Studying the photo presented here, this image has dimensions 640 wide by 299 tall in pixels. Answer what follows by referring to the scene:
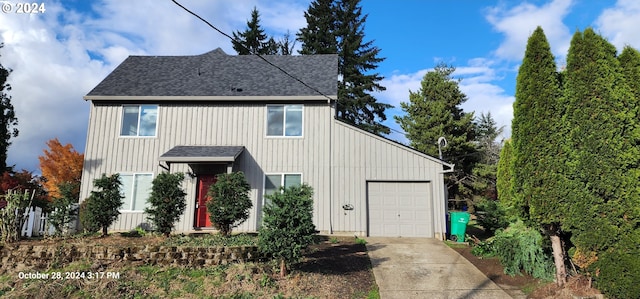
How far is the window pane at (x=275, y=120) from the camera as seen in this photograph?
11516mm

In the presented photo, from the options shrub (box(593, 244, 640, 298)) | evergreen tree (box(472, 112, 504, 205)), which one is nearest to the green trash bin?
shrub (box(593, 244, 640, 298))

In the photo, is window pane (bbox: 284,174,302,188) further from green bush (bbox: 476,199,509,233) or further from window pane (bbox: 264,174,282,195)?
green bush (bbox: 476,199,509,233)

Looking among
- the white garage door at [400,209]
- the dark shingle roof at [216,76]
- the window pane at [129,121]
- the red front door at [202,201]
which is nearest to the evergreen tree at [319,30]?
the dark shingle roof at [216,76]

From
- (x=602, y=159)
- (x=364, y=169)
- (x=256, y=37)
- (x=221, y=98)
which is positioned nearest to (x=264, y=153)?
(x=221, y=98)

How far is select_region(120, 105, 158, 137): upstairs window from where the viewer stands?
37.5 feet

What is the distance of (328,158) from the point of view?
11273 millimetres

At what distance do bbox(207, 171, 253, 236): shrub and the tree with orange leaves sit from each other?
19520mm

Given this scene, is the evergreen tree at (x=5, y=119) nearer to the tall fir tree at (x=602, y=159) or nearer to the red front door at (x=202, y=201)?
the red front door at (x=202, y=201)

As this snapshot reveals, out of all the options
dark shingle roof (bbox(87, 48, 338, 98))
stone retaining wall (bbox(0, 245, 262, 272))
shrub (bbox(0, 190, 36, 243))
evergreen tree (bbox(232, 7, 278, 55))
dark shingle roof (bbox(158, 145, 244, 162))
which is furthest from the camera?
evergreen tree (bbox(232, 7, 278, 55))

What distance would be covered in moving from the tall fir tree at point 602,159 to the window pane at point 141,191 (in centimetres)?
1135

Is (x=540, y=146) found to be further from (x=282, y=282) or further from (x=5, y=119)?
(x=5, y=119)

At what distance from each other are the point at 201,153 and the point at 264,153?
2045 mm

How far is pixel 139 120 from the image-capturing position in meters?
11.5

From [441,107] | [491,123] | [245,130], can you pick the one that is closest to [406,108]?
[441,107]
